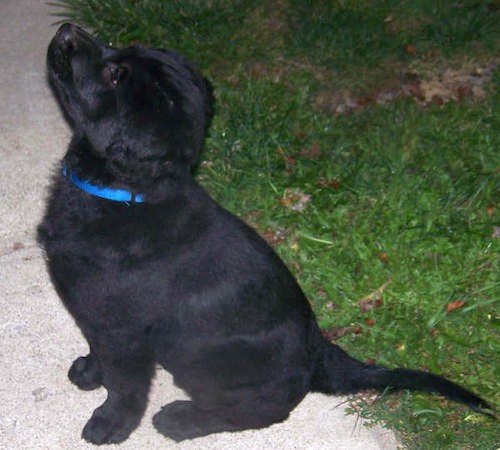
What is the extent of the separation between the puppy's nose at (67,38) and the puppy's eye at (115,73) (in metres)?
0.17

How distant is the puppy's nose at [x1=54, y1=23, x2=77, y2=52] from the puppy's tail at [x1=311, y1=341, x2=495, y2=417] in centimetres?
145

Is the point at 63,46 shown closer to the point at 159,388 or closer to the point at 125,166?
the point at 125,166

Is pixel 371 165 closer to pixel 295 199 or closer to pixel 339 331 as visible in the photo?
pixel 295 199

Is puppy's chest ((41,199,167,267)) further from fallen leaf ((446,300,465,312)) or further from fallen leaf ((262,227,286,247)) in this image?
fallen leaf ((446,300,465,312))

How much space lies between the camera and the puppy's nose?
89.4 inches

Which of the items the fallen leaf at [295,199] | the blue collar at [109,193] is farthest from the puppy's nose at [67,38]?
the fallen leaf at [295,199]

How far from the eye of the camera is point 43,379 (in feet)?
9.80

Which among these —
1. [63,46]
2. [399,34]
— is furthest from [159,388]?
[399,34]

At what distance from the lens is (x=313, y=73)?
484 cm

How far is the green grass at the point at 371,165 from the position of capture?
11.0 ft

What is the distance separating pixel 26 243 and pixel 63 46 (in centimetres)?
157

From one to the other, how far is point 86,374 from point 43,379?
212 millimetres

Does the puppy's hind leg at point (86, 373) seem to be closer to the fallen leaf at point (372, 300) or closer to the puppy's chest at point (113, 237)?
the puppy's chest at point (113, 237)

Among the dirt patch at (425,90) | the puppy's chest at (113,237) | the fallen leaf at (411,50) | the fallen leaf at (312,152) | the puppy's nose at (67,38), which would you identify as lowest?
the fallen leaf at (312,152)
